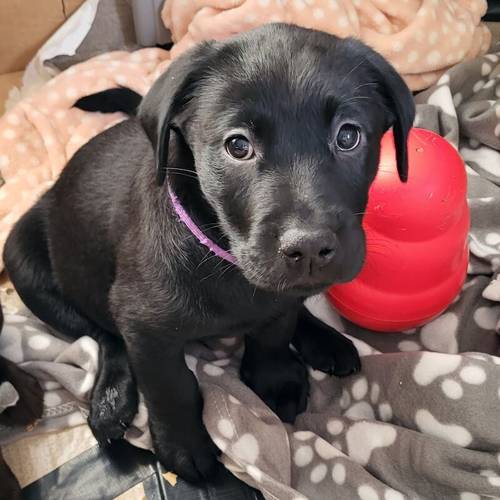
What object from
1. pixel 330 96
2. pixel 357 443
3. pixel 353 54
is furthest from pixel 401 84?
pixel 357 443

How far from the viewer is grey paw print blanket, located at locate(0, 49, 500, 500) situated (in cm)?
151

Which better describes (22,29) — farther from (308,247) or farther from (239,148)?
(308,247)

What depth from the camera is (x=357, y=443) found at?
1.63m

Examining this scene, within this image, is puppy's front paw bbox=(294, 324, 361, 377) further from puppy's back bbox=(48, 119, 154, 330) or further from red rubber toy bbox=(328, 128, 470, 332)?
puppy's back bbox=(48, 119, 154, 330)

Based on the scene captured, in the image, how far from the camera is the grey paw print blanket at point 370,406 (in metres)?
1.51

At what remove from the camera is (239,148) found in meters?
1.17

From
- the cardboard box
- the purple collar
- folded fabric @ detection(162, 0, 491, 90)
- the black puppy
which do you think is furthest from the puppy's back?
the cardboard box

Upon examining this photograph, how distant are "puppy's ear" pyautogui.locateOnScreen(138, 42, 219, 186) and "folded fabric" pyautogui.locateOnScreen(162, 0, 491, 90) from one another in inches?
49.0

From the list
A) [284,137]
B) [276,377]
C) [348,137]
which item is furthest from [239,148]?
[276,377]

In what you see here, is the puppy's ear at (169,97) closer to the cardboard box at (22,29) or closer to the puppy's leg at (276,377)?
the puppy's leg at (276,377)

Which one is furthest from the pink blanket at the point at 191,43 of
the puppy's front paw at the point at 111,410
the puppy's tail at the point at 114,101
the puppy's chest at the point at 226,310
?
the puppy's chest at the point at 226,310

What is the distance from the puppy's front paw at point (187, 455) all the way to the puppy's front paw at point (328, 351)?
0.40m

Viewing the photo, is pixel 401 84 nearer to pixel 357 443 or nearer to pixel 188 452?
pixel 357 443

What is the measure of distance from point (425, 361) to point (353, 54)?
2.64ft
